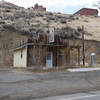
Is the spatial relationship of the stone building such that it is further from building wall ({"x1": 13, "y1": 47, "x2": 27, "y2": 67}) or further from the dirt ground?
the dirt ground

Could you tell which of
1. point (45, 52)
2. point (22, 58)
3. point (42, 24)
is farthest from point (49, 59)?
point (42, 24)

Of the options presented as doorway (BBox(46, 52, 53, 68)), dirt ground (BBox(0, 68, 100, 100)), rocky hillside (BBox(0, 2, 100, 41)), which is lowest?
dirt ground (BBox(0, 68, 100, 100))

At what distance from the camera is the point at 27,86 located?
12.6 m

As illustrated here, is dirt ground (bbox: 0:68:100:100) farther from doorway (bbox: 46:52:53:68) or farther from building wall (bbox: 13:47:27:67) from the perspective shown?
building wall (bbox: 13:47:27:67)

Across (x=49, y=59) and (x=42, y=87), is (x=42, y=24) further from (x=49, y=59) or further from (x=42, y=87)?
(x=42, y=87)

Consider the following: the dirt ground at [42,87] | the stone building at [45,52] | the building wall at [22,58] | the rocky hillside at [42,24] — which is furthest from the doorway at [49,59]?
the rocky hillside at [42,24]

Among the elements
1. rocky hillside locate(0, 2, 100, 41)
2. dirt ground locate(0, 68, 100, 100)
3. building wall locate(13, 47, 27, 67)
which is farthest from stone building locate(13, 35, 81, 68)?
rocky hillside locate(0, 2, 100, 41)

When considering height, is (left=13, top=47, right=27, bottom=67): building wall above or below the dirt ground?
above

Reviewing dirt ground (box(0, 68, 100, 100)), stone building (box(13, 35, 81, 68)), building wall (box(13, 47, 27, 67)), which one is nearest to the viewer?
dirt ground (box(0, 68, 100, 100))

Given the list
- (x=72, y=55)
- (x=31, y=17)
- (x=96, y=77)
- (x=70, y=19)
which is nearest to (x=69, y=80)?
(x=96, y=77)

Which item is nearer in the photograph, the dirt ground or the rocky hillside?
the dirt ground

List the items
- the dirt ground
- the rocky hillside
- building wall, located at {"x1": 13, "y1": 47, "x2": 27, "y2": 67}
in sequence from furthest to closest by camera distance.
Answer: the rocky hillside → building wall, located at {"x1": 13, "y1": 47, "x2": 27, "y2": 67} → the dirt ground

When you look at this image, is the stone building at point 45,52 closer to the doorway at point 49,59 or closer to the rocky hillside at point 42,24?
the doorway at point 49,59

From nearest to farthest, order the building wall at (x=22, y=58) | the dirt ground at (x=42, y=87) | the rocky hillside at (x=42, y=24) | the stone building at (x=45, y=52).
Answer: the dirt ground at (x=42, y=87) < the stone building at (x=45, y=52) < the building wall at (x=22, y=58) < the rocky hillside at (x=42, y=24)
